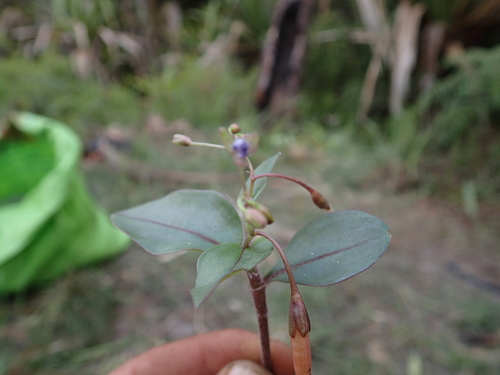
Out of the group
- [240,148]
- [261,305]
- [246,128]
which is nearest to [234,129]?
[240,148]

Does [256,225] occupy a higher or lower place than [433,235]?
higher

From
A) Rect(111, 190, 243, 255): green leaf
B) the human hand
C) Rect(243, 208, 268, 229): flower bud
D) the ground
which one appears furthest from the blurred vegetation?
Rect(243, 208, 268, 229): flower bud

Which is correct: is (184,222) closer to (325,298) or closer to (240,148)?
(240,148)

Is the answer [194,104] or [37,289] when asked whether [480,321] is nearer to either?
[37,289]

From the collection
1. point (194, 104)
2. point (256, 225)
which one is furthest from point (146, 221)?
point (194, 104)

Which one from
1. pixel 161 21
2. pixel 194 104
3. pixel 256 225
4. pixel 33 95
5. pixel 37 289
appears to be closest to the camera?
pixel 256 225

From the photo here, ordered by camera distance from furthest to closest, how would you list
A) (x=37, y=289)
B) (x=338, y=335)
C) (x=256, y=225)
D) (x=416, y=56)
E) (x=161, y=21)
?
(x=161, y=21) < (x=416, y=56) < (x=37, y=289) < (x=338, y=335) < (x=256, y=225)

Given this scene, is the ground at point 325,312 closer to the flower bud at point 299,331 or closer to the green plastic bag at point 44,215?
the green plastic bag at point 44,215
